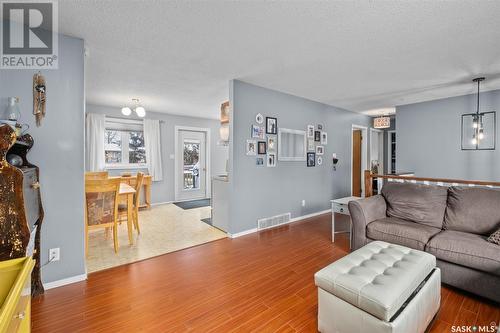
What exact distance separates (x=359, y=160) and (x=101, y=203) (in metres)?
6.46

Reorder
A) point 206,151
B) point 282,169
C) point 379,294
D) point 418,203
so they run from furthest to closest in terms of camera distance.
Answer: point 206,151 < point 282,169 < point 418,203 < point 379,294

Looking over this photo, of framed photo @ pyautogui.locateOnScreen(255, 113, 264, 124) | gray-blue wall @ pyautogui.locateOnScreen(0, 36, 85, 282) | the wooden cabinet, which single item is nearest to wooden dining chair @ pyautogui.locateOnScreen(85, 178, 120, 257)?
gray-blue wall @ pyautogui.locateOnScreen(0, 36, 85, 282)

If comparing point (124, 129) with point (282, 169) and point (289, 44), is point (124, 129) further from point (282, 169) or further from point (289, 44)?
point (289, 44)

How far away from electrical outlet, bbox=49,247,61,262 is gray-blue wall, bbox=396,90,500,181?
20.7 ft

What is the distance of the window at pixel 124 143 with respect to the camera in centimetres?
550

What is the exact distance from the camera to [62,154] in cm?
228

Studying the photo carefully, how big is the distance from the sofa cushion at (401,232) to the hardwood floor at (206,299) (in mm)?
473

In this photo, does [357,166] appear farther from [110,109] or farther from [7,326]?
[7,326]

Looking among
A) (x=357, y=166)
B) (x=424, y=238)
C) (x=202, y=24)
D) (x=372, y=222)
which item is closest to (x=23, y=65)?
(x=202, y=24)

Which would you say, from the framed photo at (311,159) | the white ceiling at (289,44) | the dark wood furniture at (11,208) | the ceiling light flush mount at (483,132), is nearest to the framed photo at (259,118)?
the white ceiling at (289,44)

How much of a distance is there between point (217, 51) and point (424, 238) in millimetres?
3017

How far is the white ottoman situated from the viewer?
1.36 m

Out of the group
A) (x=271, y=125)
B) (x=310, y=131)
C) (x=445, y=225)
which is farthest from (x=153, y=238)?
(x=445, y=225)

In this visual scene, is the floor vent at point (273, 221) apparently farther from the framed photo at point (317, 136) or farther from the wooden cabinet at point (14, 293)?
the wooden cabinet at point (14, 293)
